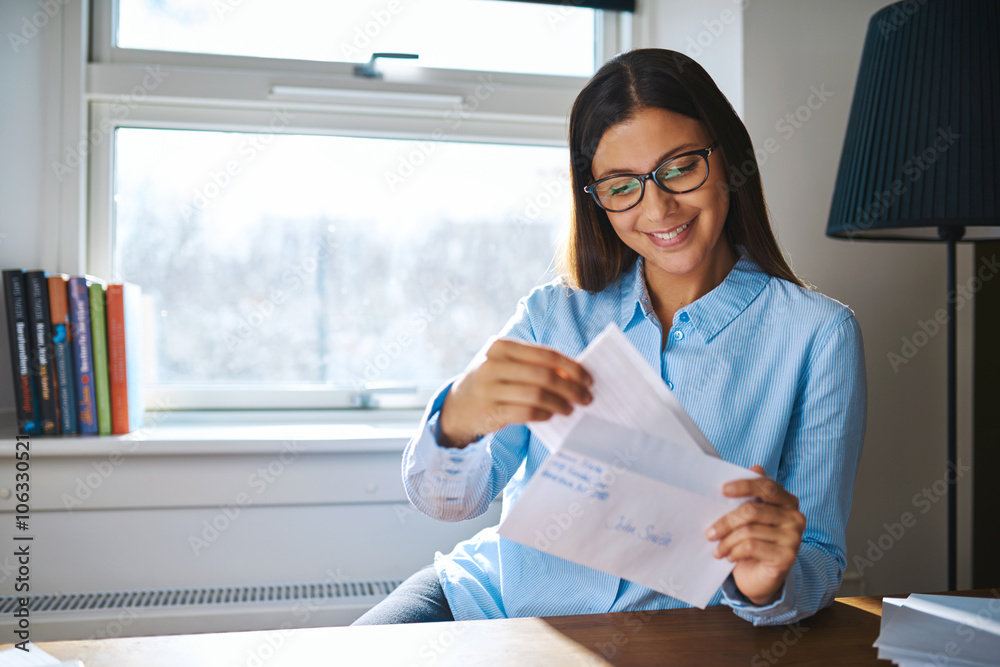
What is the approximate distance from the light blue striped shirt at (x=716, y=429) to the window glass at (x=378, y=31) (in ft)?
3.54

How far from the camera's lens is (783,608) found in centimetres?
74

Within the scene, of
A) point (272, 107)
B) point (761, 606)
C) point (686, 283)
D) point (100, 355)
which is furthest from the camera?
point (272, 107)

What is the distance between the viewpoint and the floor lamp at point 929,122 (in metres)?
1.17

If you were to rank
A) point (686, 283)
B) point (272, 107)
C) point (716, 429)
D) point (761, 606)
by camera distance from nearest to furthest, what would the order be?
1. point (761, 606)
2. point (716, 429)
3. point (686, 283)
4. point (272, 107)

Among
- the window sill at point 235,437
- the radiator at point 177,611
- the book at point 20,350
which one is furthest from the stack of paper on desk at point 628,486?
the book at point 20,350

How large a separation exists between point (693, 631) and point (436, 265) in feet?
4.34

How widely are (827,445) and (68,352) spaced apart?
145 centimetres

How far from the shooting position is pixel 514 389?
2.17 feet

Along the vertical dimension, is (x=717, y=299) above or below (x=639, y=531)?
above

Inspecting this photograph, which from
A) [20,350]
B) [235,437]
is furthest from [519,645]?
[20,350]

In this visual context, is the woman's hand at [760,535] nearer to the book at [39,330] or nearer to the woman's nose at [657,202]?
the woman's nose at [657,202]

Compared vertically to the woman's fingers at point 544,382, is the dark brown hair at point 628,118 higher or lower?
higher

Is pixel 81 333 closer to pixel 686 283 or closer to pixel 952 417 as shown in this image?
pixel 686 283

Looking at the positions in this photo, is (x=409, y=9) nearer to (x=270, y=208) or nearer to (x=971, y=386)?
(x=270, y=208)
